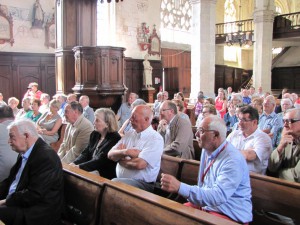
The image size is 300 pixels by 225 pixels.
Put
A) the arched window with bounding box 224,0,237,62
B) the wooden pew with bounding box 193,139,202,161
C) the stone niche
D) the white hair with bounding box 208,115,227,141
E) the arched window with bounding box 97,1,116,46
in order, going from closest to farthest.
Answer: the white hair with bounding box 208,115,227,141 < the wooden pew with bounding box 193,139,202,161 < the stone niche < the arched window with bounding box 97,1,116,46 < the arched window with bounding box 224,0,237,62

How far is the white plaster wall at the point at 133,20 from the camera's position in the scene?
15.3 m

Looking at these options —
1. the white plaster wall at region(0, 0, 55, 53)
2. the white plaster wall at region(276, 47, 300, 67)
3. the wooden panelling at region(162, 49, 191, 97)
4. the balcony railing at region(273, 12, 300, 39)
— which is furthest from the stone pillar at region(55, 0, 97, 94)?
the white plaster wall at region(276, 47, 300, 67)

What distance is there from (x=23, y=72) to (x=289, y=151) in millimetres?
11336

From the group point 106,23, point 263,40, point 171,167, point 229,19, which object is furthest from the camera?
point 229,19

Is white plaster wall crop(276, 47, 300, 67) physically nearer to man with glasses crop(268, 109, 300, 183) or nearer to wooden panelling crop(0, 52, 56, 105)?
wooden panelling crop(0, 52, 56, 105)

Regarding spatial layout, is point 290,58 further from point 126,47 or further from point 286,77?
point 126,47

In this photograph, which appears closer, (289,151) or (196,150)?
(289,151)

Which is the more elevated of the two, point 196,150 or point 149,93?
point 149,93

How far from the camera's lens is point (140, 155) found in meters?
3.01

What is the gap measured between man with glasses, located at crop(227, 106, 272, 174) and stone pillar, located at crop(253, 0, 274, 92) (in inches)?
474

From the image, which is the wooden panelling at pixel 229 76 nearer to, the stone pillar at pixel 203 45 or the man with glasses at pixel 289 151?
the stone pillar at pixel 203 45

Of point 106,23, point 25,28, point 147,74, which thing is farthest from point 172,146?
point 106,23

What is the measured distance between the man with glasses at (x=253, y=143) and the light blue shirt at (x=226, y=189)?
97 centimetres

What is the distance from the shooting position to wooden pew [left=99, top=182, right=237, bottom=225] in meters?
1.89
